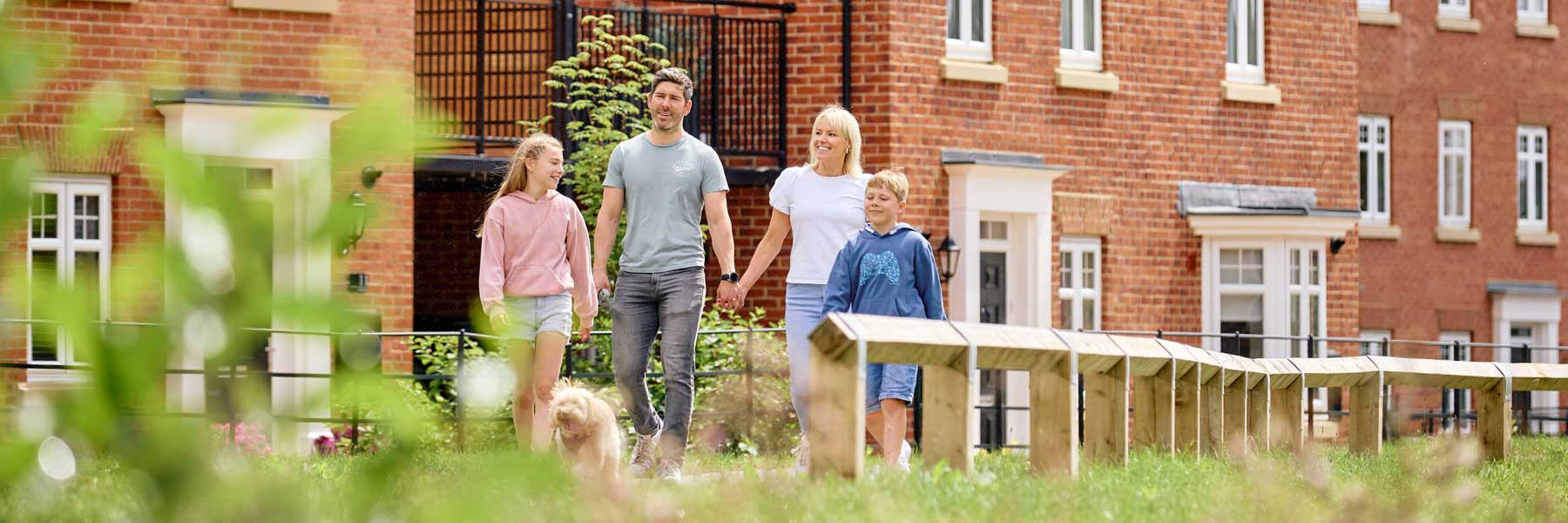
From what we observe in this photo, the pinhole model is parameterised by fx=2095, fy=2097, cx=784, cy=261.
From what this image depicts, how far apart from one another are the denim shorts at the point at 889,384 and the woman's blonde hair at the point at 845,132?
84cm

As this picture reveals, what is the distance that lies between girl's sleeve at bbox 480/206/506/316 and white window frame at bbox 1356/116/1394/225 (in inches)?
754

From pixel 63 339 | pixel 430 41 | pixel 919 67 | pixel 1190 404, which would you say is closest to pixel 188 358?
pixel 63 339

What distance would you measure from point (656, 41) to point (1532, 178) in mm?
13950

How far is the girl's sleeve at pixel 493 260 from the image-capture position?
8.32 metres

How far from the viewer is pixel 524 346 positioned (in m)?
8.44

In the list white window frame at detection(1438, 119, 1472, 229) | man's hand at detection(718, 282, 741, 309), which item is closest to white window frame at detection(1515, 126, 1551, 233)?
white window frame at detection(1438, 119, 1472, 229)

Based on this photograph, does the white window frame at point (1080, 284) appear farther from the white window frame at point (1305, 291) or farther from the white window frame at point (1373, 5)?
the white window frame at point (1373, 5)

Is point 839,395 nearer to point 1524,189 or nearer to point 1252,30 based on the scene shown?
point 1252,30

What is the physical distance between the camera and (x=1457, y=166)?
26.5 metres

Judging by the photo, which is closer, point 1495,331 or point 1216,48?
point 1216,48

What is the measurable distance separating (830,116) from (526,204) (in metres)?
1.30

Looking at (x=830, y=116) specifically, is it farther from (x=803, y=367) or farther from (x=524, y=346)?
(x=524, y=346)

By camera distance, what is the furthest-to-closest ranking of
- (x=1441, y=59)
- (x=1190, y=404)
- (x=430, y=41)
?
1. (x=1441, y=59)
2. (x=430, y=41)
3. (x=1190, y=404)

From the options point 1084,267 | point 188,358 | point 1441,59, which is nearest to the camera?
point 188,358
